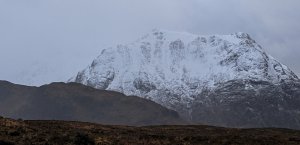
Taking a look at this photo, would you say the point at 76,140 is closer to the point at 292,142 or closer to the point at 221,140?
the point at 221,140

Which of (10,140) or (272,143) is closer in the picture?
(10,140)

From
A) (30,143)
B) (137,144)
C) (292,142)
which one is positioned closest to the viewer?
(30,143)

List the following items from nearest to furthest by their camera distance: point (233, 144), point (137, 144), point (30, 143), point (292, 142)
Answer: point (30, 143) → point (137, 144) → point (233, 144) → point (292, 142)

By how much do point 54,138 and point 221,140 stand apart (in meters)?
16.7

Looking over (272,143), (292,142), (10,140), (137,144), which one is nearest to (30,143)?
(10,140)

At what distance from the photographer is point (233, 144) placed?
4881cm

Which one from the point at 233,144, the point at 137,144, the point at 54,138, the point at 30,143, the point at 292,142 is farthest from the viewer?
the point at 292,142

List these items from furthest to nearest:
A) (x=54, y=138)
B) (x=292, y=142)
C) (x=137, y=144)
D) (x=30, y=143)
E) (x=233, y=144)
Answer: (x=292, y=142)
(x=233, y=144)
(x=137, y=144)
(x=54, y=138)
(x=30, y=143)

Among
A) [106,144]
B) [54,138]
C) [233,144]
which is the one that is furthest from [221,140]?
[54,138]

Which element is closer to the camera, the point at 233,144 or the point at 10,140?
the point at 10,140

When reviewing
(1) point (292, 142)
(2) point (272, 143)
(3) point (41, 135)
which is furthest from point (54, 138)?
(1) point (292, 142)

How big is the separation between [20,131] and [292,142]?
85.0ft

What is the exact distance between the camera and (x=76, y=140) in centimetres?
3862

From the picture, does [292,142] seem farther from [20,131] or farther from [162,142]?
[20,131]
